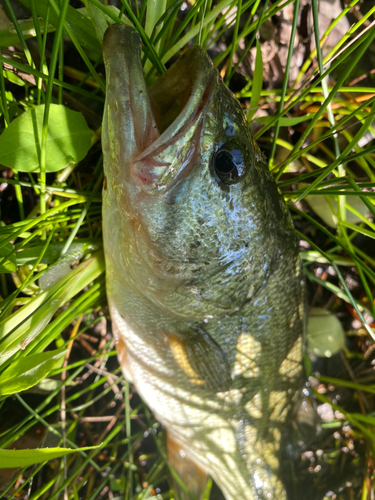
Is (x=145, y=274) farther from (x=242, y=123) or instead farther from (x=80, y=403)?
(x=80, y=403)

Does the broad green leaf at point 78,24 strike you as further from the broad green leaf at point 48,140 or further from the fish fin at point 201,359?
the fish fin at point 201,359

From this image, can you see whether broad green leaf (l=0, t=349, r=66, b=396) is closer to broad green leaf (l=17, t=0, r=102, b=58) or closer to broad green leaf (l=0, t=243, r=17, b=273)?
broad green leaf (l=0, t=243, r=17, b=273)

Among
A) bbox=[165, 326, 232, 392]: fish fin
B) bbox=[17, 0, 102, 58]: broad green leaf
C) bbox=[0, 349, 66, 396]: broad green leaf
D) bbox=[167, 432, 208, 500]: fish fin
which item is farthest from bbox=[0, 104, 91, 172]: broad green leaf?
bbox=[167, 432, 208, 500]: fish fin

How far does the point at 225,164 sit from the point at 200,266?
0.38 metres

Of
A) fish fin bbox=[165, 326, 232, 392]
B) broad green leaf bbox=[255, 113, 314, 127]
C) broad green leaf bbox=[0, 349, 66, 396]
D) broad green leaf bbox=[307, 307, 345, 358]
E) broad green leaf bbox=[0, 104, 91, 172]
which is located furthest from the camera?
broad green leaf bbox=[307, 307, 345, 358]

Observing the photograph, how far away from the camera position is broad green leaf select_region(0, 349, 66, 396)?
0.94m

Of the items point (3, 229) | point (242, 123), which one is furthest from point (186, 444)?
point (242, 123)

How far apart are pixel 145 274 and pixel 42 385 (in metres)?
1.02

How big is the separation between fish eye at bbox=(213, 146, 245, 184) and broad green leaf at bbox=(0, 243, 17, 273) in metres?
0.77

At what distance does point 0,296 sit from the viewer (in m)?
1.53

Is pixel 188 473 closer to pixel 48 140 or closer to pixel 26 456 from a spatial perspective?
pixel 26 456

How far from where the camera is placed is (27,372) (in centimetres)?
98

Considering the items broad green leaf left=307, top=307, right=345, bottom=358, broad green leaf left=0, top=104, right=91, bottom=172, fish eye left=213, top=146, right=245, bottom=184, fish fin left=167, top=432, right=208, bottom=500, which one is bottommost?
fish fin left=167, top=432, right=208, bottom=500

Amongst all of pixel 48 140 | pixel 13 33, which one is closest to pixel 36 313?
pixel 48 140
